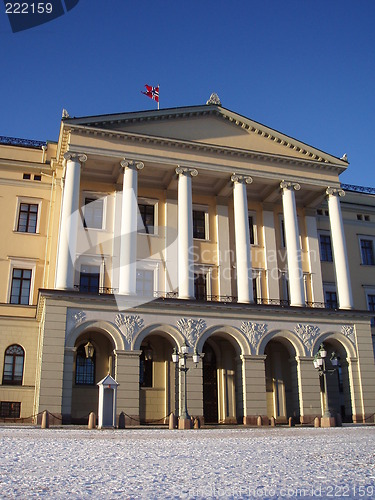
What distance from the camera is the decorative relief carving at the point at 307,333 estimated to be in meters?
33.3

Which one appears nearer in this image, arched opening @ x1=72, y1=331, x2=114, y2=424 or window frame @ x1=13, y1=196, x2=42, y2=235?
arched opening @ x1=72, y1=331, x2=114, y2=424

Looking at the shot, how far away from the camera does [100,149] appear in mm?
33812

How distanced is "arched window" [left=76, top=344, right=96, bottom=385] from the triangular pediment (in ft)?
43.4

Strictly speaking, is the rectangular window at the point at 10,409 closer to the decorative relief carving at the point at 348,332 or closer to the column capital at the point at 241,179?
the column capital at the point at 241,179

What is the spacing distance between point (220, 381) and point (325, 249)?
13.7 metres

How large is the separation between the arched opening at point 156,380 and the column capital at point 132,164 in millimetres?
9906

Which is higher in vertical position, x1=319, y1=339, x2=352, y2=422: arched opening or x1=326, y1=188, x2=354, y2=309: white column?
x1=326, y1=188, x2=354, y2=309: white column

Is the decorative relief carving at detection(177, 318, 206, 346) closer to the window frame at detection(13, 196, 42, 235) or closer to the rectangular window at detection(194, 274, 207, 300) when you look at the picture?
the rectangular window at detection(194, 274, 207, 300)

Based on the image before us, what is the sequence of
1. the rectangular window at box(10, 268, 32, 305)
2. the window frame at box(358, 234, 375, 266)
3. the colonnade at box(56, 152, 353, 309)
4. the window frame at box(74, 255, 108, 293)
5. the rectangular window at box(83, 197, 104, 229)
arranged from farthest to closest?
1. the window frame at box(358, 234, 375, 266)
2. the rectangular window at box(83, 197, 104, 229)
3. the rectangular window at box(10, 268, 32, 305)
4. the window frame at box(74, 255, 108, 293)
5. the colonnade at box(56, 152, 353, 309)

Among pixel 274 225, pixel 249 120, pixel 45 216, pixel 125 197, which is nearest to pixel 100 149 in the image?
pixel 125 197

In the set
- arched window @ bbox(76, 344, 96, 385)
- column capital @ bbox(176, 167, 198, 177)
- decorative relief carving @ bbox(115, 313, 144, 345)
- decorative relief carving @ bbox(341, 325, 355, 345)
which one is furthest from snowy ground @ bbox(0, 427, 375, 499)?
column capital @ bbox(176, 167, 198, 177)

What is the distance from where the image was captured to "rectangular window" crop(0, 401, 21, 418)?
32.7 m

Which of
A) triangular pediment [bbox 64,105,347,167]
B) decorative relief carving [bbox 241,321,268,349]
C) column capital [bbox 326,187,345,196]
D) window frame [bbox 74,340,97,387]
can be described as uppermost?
triangular pediment [bbox 64,105,347,167]

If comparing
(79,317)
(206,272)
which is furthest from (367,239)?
(79,317)
